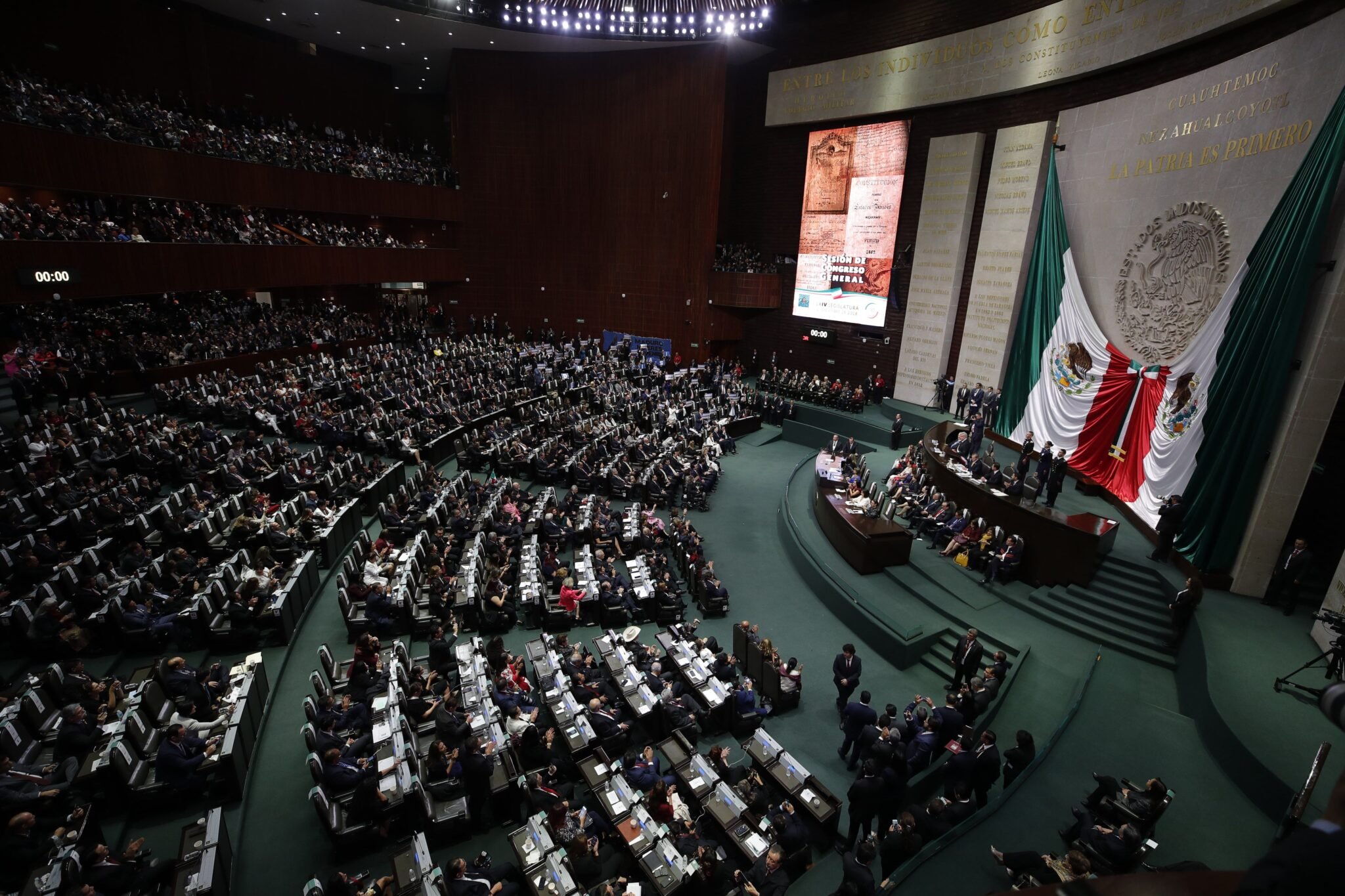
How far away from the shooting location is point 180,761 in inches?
249

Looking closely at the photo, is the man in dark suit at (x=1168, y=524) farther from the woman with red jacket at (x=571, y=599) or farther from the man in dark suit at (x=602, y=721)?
the woman with red jacket at (x=571, y=599)

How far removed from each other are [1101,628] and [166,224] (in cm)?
2744

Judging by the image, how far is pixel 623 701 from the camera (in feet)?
27.6

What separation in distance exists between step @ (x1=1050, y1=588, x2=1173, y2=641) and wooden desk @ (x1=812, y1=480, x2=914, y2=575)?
2.69m

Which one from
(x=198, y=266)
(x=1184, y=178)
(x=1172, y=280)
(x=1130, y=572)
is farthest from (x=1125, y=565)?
(x=198, y=266)

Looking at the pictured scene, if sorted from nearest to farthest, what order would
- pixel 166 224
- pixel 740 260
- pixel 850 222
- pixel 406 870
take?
1. pixel 406 870
2. pixel 166 224
3. pixel 850 222
4. pixel 740 260

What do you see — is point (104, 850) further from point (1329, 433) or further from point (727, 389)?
point (727, 389)

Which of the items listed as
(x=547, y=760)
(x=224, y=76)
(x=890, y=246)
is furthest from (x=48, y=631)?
(x=224, y=76)

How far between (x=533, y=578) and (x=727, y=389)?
15168 millimetres

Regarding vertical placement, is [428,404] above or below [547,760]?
above

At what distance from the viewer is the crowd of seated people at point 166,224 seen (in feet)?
56.0

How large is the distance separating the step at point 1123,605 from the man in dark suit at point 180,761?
458 inches

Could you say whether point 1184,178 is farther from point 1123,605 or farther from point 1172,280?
point 1123,605

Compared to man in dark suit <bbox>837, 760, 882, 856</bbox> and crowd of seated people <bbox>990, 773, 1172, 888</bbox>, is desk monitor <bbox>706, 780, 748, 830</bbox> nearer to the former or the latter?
man in dark suit <bbox>837, 760, 882, 856</bbox>
